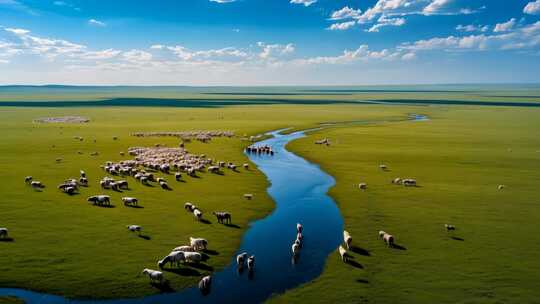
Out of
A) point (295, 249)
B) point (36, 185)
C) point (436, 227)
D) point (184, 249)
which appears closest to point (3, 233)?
point (184, 249)

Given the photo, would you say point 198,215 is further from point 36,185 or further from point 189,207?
point 36,185

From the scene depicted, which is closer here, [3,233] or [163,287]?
[163,287]

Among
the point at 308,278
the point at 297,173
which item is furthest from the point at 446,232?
the point at 297,173

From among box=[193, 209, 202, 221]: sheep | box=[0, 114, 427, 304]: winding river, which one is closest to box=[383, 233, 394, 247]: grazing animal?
box=[0, 114, 427, 304]: winding river

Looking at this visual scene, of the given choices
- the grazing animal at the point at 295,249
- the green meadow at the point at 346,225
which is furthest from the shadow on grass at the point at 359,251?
the grazing animal at the point at 295,249

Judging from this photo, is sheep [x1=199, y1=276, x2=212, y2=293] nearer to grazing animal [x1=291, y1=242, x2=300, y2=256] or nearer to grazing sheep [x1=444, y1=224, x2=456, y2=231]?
grazing animal [x1=291, y1=242, x2=300, y2=256]
